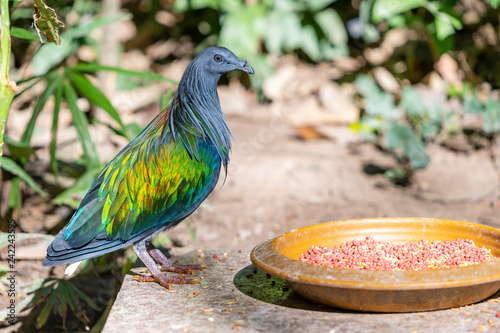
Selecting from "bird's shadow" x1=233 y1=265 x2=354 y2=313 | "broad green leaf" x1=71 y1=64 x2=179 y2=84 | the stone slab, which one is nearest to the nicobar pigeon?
the stone slab

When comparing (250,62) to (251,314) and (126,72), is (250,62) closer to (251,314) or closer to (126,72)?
(126,72)

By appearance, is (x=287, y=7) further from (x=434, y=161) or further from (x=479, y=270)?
(x=479, y=270)

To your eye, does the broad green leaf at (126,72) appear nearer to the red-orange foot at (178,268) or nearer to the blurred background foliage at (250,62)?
the blurred background foliage at (250,62)

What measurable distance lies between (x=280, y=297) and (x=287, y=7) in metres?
4.79

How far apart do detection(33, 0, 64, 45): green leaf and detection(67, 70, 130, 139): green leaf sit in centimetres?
87

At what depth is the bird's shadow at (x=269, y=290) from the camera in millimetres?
2238

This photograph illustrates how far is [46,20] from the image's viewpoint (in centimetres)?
236

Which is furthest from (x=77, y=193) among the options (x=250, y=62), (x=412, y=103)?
(x=250, y=62)

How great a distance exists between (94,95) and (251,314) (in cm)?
180

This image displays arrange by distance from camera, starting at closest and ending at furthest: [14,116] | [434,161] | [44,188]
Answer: [44,188] → [434,161] → [14,116]

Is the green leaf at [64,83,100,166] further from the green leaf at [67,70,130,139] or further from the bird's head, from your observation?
the bird's head

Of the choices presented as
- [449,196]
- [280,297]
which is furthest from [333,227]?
[449,196]

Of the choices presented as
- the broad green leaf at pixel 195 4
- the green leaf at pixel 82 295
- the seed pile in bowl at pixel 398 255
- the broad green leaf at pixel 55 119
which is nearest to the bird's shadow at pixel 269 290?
the seed pile in bowl at pixel 398 255

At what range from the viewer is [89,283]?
139 inches
